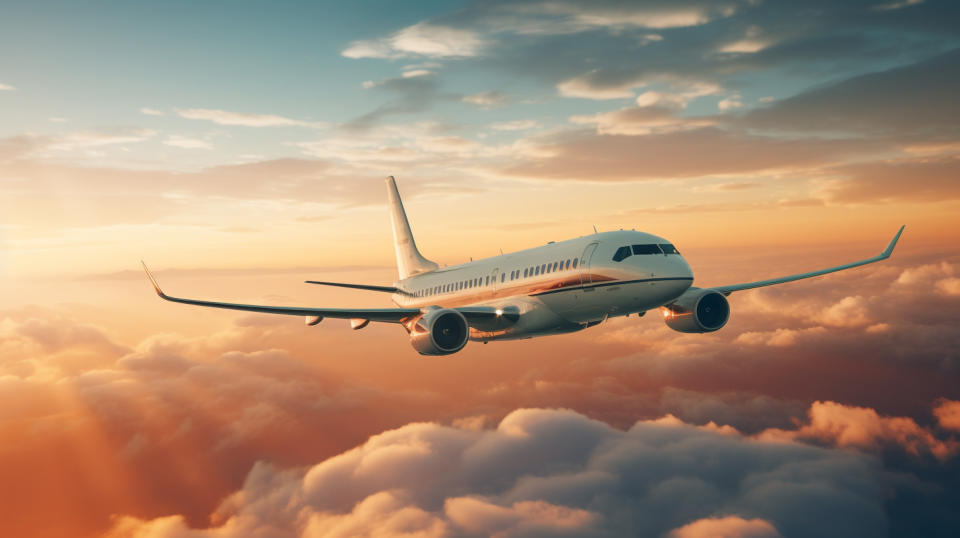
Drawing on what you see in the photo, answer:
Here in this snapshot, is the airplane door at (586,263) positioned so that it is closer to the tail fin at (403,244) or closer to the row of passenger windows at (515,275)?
the row of passenger windows at (515,275)

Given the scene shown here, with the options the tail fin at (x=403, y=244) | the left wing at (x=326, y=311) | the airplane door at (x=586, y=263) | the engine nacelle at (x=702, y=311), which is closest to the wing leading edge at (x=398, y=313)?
the left wing at (x=326, y=311)

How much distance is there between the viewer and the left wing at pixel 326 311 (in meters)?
30.6

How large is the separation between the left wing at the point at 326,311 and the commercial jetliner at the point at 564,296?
46 mm

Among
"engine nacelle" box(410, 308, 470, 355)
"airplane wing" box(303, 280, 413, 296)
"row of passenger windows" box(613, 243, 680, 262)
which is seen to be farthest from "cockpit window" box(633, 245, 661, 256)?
"airplane wing" box(303, 280, 413, 296)

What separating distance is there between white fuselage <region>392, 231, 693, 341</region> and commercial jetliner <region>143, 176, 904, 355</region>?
4 centimetres

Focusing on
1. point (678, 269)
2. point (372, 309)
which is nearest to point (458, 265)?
point (372, 309)

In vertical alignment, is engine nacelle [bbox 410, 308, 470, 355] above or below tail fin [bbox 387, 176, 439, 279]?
below

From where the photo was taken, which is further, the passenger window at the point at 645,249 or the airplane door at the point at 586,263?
the airplane door at the point at 586,263

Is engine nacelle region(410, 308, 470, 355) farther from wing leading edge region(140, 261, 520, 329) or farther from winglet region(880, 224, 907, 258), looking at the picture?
winglet region(880, 224, 907, 258)

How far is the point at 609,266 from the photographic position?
3052 centimetres

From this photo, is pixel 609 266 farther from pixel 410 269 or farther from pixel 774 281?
pixel 410 269

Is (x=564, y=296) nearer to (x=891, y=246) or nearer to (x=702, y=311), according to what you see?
(x=702, y=311)

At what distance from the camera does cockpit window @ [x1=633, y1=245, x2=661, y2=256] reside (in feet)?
100

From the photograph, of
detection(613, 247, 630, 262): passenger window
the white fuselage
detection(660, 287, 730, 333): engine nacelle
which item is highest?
detection(613, 247, 630, 262): passenger window
